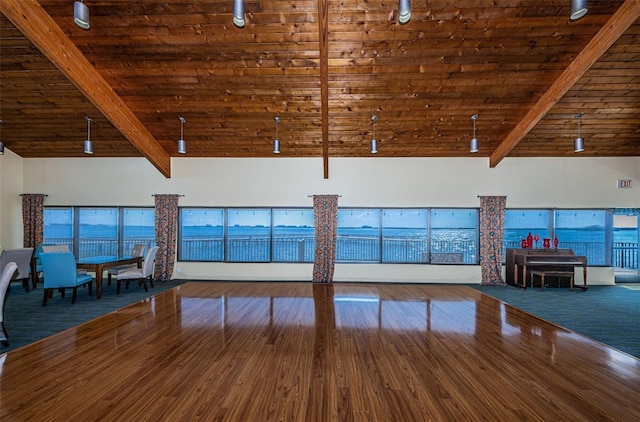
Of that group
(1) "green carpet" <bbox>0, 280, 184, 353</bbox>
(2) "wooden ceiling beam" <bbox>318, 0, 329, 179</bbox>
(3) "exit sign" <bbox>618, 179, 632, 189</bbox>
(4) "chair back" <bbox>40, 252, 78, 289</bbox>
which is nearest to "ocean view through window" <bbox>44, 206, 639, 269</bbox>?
(3) "exit sign" <bbox>618, 179, 632, 189</bbox>

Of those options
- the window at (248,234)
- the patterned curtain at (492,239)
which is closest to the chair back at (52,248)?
the window at (248,234)

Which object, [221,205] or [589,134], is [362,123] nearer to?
[221,205]

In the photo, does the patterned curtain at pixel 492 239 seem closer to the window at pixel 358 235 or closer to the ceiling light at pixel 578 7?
the window at pixel 358 235

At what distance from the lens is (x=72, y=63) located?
4.51 meters

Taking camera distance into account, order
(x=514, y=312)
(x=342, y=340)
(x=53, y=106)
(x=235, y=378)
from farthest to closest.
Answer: (x=53, y=106)
(x=514, y=312)
(x=342, y=340)
(x=235, y=378)

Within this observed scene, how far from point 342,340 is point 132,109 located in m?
5.60

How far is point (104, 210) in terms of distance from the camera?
7.43 meters

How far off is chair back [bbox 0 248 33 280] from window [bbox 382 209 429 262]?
7.10 metres

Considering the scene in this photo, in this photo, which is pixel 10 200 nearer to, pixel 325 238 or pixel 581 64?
pixel 325 238

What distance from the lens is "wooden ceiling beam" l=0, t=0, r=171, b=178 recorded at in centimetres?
382

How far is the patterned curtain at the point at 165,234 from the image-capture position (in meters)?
7.05

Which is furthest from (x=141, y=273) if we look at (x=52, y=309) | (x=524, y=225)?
(x=524, y=225)

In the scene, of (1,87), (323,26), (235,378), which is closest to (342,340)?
(235,378)

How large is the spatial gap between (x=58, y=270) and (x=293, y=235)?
435cm
